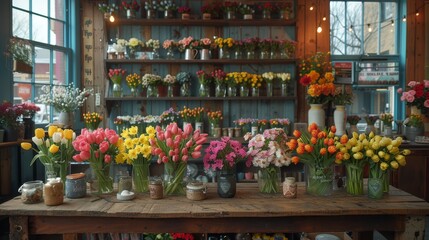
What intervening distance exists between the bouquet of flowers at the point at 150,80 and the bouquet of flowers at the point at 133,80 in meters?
0.08

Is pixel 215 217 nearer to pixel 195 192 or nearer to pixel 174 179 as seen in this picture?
pixel 195 192

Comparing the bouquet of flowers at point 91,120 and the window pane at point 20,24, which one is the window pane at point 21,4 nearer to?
the window pane at point 20,24

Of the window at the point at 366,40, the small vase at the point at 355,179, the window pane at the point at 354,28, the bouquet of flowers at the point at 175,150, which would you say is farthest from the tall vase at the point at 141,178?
the window pane at the point at 354,28

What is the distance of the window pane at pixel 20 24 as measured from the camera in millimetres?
3977

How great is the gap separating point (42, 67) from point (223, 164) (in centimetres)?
323

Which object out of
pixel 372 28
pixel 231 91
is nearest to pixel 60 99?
pixel 231 91

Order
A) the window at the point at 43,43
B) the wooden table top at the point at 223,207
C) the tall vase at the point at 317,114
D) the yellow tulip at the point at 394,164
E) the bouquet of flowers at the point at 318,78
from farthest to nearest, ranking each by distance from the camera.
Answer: the window at the point at 43,43
the tall vase at the point at 317,114
the bouquet of flowers at the point at 318,78
the yellow tulip at the point at 394,164
the wooden table top at the point at 223,207

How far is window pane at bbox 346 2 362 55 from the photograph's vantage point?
17.4 ft

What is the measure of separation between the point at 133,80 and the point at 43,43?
42.8 inches

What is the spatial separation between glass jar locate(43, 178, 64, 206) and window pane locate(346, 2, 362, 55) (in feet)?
14.5

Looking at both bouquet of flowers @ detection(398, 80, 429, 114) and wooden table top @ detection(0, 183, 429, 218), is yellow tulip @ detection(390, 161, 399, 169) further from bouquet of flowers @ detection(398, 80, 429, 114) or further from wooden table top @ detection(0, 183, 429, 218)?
bouquet of flowers @ detection(398, 80, 429, 114)

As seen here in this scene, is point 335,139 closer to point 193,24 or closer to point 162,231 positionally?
point 162,231

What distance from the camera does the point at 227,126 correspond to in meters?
5.00

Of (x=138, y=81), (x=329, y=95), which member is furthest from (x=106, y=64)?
(x=329, y=95)
